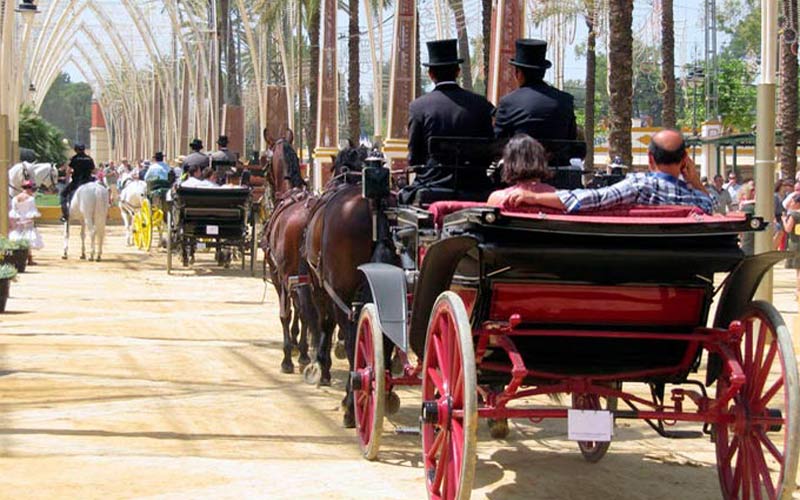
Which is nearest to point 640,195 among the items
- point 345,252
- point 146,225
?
point 345,252

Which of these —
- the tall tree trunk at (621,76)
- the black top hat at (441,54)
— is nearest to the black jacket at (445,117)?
the black top hat at (441,54)

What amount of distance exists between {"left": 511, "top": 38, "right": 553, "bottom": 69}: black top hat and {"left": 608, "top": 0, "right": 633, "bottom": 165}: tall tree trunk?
8119 millimetres

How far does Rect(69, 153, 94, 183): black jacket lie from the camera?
92.5ft

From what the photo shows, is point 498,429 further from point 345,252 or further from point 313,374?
point 313,374

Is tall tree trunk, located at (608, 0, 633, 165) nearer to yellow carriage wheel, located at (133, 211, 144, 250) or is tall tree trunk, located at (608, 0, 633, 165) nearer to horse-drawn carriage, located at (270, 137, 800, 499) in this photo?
horse-drawn carriage, located at (270, 137, 800, 499)

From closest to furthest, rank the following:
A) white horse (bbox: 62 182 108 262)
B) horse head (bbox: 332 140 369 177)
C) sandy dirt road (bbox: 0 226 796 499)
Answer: sandy dirt road (bbox: 0 226 796 499) → horse head (bbox: 332 140 369 177) → white horse (bbox: 62 182 108 262)

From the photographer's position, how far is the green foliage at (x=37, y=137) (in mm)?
66875

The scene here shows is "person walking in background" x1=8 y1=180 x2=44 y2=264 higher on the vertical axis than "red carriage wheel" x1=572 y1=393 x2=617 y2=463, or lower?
higher

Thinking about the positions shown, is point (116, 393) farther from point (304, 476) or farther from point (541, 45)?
point (541, 45)

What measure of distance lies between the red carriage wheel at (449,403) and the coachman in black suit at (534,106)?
2.07 metres

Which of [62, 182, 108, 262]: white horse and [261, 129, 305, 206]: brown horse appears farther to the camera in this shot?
[62, 182, 108, 262]: white horse

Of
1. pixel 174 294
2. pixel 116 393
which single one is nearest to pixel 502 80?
pixel 174 294

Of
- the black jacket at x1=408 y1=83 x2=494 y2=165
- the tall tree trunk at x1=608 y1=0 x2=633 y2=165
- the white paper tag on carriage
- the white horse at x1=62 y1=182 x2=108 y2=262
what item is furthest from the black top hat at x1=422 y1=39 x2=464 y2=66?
the white horse at x1=62 y1=182 x2=108 y2=262

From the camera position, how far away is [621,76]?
16.9m
